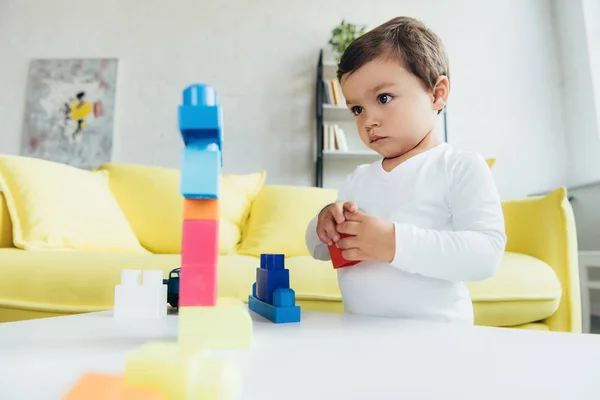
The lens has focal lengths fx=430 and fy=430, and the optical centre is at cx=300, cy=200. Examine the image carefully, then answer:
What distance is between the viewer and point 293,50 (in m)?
2.50

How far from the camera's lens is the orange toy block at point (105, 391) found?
0.75 feet

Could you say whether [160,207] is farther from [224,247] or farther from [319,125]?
[319,125]

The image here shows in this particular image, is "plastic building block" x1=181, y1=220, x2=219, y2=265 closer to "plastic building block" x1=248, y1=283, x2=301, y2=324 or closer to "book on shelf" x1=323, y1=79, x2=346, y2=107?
"plastic building block" x1=248, y1=283, x2=301, y2=324

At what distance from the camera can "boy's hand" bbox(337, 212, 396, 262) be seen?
1.94ft

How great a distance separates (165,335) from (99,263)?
2.23 feet

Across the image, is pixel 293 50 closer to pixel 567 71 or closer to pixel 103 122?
pixel 103 122

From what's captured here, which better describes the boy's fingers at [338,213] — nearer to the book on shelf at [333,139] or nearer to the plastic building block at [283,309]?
the plastic building block at [283,309]

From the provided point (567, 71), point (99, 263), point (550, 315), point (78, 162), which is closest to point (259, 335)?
point (99, 263)

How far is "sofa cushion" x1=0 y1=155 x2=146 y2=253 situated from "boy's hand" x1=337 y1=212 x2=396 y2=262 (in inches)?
39.8

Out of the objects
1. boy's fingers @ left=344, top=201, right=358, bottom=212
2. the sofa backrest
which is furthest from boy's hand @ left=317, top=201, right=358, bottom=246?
the sofa backrest

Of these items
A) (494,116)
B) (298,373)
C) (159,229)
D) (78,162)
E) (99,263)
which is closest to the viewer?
(298,373)

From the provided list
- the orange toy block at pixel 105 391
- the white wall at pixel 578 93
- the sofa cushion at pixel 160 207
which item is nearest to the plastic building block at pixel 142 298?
the orange toy block at pixel 105 391

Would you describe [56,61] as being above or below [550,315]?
above

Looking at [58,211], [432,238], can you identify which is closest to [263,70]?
[58,211]
